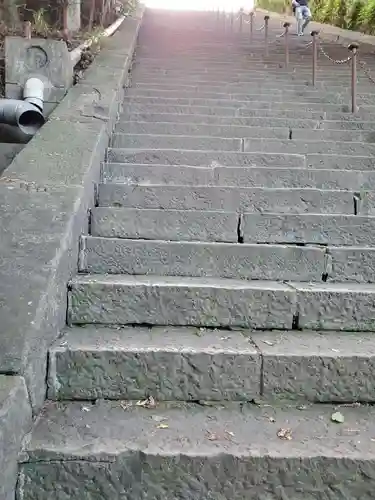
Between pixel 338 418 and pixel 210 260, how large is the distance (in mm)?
1150

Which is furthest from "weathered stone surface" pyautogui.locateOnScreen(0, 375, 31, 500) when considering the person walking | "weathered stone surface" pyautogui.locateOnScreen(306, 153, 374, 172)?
the person walking

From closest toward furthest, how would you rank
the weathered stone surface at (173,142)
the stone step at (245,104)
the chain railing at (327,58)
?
the weathered stone surface at (173,142) → the chain railing at (327,58) → the stone step at (245,104)

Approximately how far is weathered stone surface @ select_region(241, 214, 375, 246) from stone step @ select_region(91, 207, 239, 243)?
0.13 meters

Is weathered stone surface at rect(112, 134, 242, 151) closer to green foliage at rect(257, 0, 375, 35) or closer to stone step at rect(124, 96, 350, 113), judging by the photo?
stone step at rect(124, 96, 350, 113)

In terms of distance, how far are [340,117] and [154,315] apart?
4208mm

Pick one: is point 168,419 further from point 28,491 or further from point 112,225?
point 112,225

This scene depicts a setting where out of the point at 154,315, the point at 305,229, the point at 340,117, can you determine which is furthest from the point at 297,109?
the point at 154,315

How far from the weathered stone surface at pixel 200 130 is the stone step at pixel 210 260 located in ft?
7.91

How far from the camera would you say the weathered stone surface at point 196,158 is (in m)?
4.30

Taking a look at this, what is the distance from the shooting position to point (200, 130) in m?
5.18

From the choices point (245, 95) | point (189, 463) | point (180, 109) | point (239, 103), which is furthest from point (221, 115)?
point (189, 463)

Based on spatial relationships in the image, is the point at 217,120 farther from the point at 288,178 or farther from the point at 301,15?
the point at 301,15

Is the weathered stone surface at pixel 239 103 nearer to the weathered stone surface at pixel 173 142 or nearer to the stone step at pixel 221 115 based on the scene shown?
the stone step at pixel 221 115

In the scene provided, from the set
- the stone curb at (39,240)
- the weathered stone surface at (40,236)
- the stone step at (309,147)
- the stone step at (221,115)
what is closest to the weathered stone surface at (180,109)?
the stone step at (221,115)
